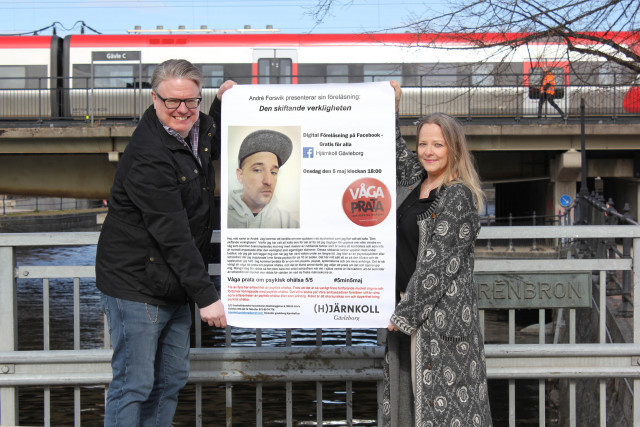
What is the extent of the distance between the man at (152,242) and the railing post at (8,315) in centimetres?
98

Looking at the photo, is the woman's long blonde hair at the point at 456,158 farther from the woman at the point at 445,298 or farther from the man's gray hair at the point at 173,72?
the man's gray hair at the point at 173,72

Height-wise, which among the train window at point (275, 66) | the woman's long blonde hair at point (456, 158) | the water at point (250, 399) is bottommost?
the water at point (250, 399)

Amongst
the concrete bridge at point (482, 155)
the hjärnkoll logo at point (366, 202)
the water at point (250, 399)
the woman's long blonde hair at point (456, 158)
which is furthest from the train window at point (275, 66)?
the woman's long blonde hair at point (456, 158)

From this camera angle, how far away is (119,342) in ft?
11.4

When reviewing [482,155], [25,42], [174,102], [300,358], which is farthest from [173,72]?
[25,42]

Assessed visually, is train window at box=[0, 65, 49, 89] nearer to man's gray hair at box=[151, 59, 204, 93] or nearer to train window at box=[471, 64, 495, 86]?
train window at box=[471, 64, 495, 86]

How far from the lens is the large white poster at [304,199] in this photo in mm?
3830

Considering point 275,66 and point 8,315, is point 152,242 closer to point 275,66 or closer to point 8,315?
point 8,315

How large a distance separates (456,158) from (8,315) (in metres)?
2.69

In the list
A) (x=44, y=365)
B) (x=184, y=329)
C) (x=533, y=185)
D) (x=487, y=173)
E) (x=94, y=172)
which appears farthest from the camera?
(x=533, y=185)

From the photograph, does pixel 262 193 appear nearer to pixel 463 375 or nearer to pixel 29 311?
pixel 463 375

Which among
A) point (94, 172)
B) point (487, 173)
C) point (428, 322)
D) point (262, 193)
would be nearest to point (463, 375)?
point (428, 322)

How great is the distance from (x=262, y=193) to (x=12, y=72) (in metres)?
22.5

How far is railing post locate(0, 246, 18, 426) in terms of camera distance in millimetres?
4234
